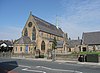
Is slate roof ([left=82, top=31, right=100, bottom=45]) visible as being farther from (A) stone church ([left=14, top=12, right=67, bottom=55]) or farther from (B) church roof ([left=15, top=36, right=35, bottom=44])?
(B) church roof ([left=15, top=36, right=35, bottom=44])

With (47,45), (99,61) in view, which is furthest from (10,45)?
(99,61)

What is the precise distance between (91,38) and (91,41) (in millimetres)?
1830

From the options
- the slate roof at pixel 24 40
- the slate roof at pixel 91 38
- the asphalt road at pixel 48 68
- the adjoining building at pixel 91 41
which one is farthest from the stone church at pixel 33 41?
the asphalt road at pixel 48 68

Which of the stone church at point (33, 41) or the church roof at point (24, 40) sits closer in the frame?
the stone church at point (33, 41)

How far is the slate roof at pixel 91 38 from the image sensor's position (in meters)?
62.8

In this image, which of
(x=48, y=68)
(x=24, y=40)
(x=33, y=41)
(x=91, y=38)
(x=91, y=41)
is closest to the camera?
(x=48, y=68)

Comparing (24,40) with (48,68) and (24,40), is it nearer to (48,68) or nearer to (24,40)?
(24,40)

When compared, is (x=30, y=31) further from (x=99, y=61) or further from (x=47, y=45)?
(x=99, y=61)

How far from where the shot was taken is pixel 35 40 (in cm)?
6512

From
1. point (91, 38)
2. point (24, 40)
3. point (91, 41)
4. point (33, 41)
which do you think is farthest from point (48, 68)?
point (91, 38)

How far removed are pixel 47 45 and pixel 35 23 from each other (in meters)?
9.21

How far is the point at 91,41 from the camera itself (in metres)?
63.3

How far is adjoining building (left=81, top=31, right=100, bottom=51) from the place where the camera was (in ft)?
203

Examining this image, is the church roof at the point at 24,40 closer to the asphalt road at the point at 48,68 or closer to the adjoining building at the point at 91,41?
the adjoining building at the point at 91,41
